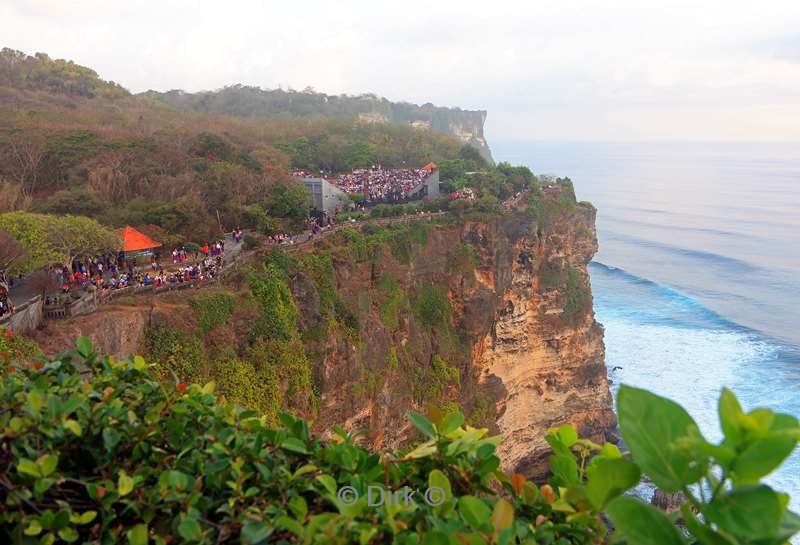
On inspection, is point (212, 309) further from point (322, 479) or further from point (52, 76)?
point (52, 76)

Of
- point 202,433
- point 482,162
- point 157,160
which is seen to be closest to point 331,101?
point 482,162

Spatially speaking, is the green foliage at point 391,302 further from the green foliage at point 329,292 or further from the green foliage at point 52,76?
the green foliage at point 52,76

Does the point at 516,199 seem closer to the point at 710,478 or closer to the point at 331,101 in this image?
the point at 710,478

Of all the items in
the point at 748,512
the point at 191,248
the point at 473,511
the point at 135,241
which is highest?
the point at 748,512

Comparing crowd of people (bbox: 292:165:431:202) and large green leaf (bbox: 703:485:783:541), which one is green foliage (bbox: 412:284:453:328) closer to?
crowd of people (bbox: 292:165:431:202)

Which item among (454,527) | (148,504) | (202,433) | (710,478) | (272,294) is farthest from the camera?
(272,294)

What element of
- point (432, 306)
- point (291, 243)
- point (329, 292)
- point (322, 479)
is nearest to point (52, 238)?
point (291, 243)
